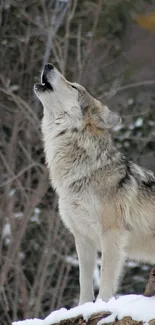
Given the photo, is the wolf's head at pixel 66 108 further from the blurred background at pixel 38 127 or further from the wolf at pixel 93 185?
the blurred background at pixel 38 127

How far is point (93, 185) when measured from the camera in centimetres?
723

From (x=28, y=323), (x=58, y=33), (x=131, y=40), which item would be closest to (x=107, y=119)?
(x=28, y=323)

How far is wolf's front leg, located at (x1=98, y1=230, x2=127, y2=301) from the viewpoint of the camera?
274 inches

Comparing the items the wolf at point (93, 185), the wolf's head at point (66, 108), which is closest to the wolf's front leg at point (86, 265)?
the wolf at point (93, 185)

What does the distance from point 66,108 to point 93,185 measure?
0.82 m

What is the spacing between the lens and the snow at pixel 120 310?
5324 mm

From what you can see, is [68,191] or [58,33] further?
[58,33]

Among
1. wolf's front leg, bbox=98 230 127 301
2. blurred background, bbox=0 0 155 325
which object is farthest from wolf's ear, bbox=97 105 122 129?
blurred background, bbox=0 0 155 325

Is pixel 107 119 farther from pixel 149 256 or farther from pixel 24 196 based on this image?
pixel 24 196

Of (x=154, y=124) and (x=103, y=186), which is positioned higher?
(x=154, y=124)

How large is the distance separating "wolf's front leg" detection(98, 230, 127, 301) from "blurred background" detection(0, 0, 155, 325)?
226 inches

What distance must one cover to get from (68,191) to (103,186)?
340mm

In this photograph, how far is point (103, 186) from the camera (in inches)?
283

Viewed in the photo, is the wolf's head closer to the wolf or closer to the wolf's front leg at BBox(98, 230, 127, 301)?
the wolf
